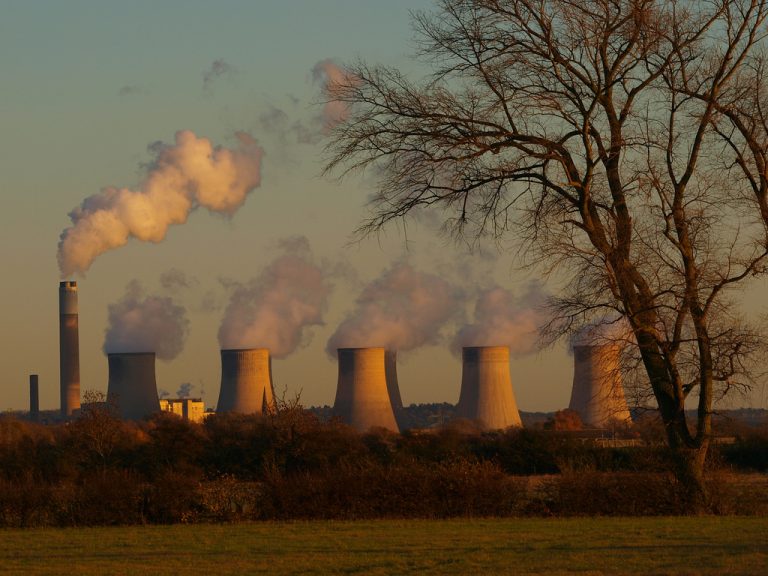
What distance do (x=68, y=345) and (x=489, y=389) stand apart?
25.9 meters

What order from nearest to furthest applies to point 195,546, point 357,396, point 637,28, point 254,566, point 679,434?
point 254,566, point 195,546, point 637,28, point 679,434, point 357,396

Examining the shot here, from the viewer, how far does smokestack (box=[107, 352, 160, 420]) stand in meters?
43.4

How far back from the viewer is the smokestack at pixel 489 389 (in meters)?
39.8

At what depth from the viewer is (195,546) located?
10.2 meters

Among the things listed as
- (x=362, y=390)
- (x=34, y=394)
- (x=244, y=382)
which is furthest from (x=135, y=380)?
(x=34, y=394)

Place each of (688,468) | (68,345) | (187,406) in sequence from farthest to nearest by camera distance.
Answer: (187,406), (68,345), (688,468)

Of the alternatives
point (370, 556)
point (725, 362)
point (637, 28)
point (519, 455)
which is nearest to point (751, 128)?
point (637, 28)

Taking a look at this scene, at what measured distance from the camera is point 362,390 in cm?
3838

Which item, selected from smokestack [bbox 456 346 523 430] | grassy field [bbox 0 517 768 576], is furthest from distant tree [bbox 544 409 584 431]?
grassy field [bbox 0 517 768 576]

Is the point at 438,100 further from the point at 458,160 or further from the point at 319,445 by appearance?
the point at 319,445

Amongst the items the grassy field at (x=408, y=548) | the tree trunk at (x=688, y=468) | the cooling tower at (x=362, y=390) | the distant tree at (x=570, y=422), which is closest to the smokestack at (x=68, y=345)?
the cooling tower at (x=362, y=390)

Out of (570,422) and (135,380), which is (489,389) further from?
(135,380)

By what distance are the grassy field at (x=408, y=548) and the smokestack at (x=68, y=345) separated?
4733cm

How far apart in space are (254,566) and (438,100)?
16.3 feet
